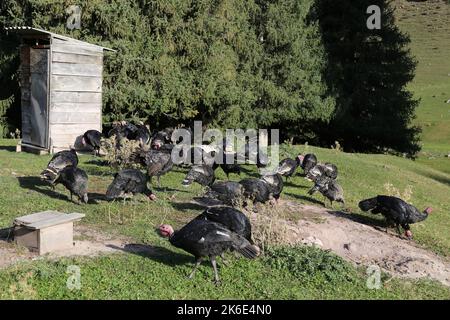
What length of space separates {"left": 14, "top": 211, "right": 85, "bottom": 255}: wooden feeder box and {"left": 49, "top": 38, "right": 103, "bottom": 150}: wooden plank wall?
9200 millimetres

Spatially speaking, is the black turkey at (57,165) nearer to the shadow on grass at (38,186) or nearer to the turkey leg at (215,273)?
the shadow on grass at (38,186)

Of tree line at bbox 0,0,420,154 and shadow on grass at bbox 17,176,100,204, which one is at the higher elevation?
tree line at bbox 0,0,420,154

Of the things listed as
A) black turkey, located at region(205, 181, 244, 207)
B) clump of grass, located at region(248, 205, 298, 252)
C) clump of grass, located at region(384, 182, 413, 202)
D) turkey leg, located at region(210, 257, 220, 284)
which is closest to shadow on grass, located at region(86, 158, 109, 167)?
black turkey, located at region(205, 181, 244, 207)

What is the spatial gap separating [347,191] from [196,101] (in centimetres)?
1061

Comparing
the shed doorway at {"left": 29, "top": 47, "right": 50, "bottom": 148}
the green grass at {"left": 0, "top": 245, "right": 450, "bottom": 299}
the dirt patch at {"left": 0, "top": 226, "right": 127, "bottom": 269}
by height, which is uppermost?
the shed doorway at {"left": 29, "top": 47, "right": 50, "bottom": 148}

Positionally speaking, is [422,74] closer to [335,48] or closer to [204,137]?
[335,48]

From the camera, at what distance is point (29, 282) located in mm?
7871

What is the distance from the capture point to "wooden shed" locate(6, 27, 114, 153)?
1794cm

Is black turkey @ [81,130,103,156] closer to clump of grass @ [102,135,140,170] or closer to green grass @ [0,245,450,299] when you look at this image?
clump of grass @ [102,135,140,170]

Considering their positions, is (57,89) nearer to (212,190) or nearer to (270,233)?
(212,190)

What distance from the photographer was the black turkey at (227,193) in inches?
458

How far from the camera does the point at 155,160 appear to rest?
14.6 m

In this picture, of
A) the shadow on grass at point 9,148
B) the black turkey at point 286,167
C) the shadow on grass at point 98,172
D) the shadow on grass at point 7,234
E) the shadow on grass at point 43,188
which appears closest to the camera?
the shadow on grass at point 7,234

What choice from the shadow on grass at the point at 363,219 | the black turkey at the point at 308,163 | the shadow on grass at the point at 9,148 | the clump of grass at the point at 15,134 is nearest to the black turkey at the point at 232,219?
the shadow on grass at the point at 363,219
